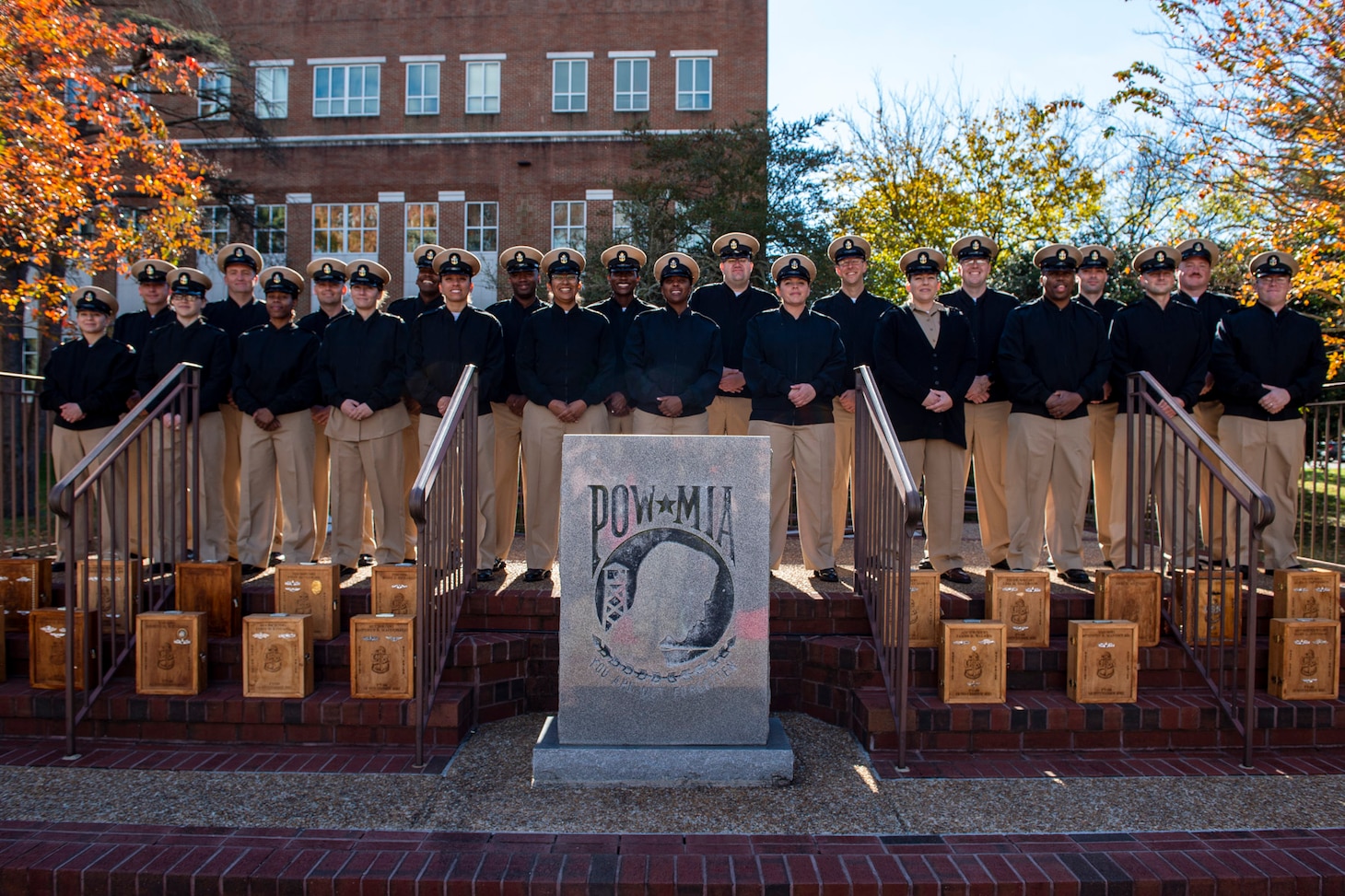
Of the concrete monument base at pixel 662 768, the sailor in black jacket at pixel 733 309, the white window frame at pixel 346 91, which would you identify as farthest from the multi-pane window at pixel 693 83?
the concrete monument base at pixel 662 768

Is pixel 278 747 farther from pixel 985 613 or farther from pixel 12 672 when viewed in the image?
pixel 985 613

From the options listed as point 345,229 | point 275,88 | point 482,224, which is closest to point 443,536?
point 482,224

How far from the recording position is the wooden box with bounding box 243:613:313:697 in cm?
444

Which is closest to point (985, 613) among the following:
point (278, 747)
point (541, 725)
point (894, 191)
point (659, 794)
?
point (659, 794)

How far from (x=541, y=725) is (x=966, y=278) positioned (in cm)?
396

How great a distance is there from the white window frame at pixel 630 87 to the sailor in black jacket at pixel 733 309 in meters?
21.5

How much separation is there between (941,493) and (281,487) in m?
4.10

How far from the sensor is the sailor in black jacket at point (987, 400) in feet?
19.7

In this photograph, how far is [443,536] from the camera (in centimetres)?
464

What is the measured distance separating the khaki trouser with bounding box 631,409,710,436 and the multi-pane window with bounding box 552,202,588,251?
2133 centimetres

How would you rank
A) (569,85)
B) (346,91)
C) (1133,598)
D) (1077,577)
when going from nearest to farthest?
(1133,598)
(1077,577)
(569,85)
(346,91)

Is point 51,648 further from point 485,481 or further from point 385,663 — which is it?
point 485,481

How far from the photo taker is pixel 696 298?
6.67m

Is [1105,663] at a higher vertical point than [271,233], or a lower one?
lower
